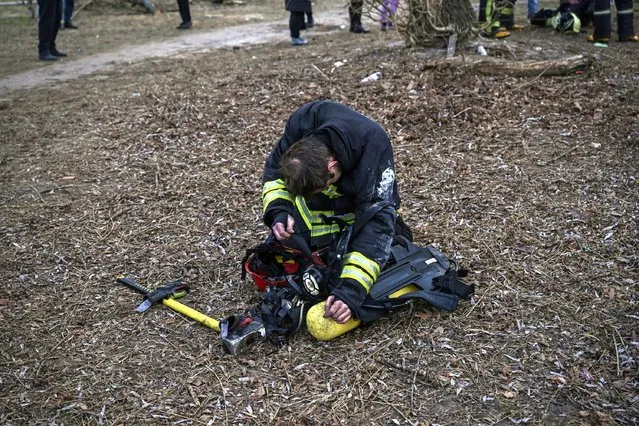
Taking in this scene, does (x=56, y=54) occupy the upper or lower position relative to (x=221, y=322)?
upper

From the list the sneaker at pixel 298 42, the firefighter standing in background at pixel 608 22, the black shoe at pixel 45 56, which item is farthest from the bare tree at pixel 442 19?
the black shoe at pixel 45 56

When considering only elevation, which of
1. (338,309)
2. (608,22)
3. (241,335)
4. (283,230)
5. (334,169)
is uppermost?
(608,22)

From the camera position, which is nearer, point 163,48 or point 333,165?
point 333,165

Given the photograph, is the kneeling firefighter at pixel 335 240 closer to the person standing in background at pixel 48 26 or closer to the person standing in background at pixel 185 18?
the person standing in background at pixel 48 26

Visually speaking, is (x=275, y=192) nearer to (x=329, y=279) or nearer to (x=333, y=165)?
(x=333, y=165)

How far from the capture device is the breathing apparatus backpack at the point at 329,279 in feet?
10.0

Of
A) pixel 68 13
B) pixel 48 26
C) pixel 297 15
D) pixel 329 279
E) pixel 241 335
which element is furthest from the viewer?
pixel 68 13

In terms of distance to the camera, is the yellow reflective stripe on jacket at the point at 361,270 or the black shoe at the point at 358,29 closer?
the yellow reflective stripe on jacket at the point at 361,270

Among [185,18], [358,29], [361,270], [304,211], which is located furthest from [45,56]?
[361,270]

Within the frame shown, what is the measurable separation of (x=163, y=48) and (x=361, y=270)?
320 inches

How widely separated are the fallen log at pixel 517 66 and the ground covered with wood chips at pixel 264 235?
9 centimetres

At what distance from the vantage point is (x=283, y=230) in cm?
316

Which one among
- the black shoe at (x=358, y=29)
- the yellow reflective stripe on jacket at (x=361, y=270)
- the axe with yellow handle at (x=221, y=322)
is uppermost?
the black shoe at (x=358, y=29)

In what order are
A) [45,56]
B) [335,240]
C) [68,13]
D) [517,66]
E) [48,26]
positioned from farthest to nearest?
[68,13], [45,56], [48,26], [517,66], [335,240]
